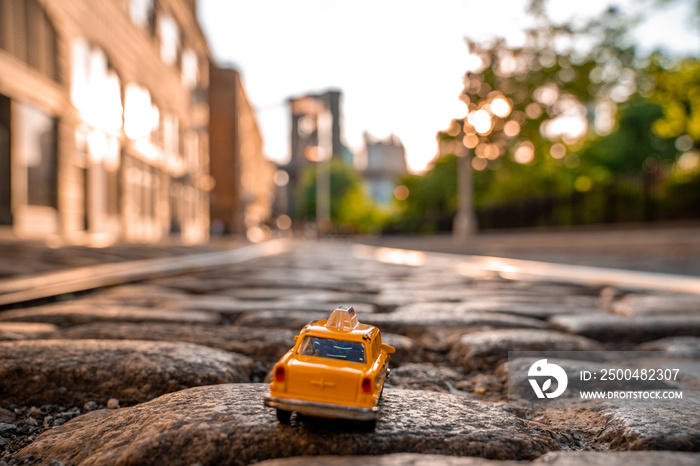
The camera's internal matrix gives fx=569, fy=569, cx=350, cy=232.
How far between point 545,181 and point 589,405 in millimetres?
30269

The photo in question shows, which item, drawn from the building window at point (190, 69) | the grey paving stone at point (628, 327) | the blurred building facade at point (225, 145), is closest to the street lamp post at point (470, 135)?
the building window at point (190, 69)

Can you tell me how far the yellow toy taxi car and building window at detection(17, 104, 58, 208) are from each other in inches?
471

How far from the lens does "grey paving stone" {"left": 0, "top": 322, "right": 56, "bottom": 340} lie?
2318 millimetres

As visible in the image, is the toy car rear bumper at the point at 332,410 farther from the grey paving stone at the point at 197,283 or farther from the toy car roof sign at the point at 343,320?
the grey paving stone at the point at 197,283

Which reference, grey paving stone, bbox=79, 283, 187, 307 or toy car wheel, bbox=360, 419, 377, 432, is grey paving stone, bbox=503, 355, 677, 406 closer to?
toy car wheel, bbox=360, 419, 377, 432

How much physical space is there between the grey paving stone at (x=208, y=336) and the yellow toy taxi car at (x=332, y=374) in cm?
102

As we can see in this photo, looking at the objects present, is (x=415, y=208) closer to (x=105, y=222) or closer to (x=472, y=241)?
(x=472, y=241)

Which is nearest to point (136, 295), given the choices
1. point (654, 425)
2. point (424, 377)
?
point (424, 377)

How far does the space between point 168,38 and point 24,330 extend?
25036 mm

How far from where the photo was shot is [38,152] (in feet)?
39.8

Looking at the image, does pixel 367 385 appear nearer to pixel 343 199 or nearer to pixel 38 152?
pixel 38 152

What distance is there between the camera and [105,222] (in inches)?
636

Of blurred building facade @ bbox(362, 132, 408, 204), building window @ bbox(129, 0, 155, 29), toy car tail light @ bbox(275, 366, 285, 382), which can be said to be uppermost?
blurred building facade @ bbox(362, 132, 408, 204)
